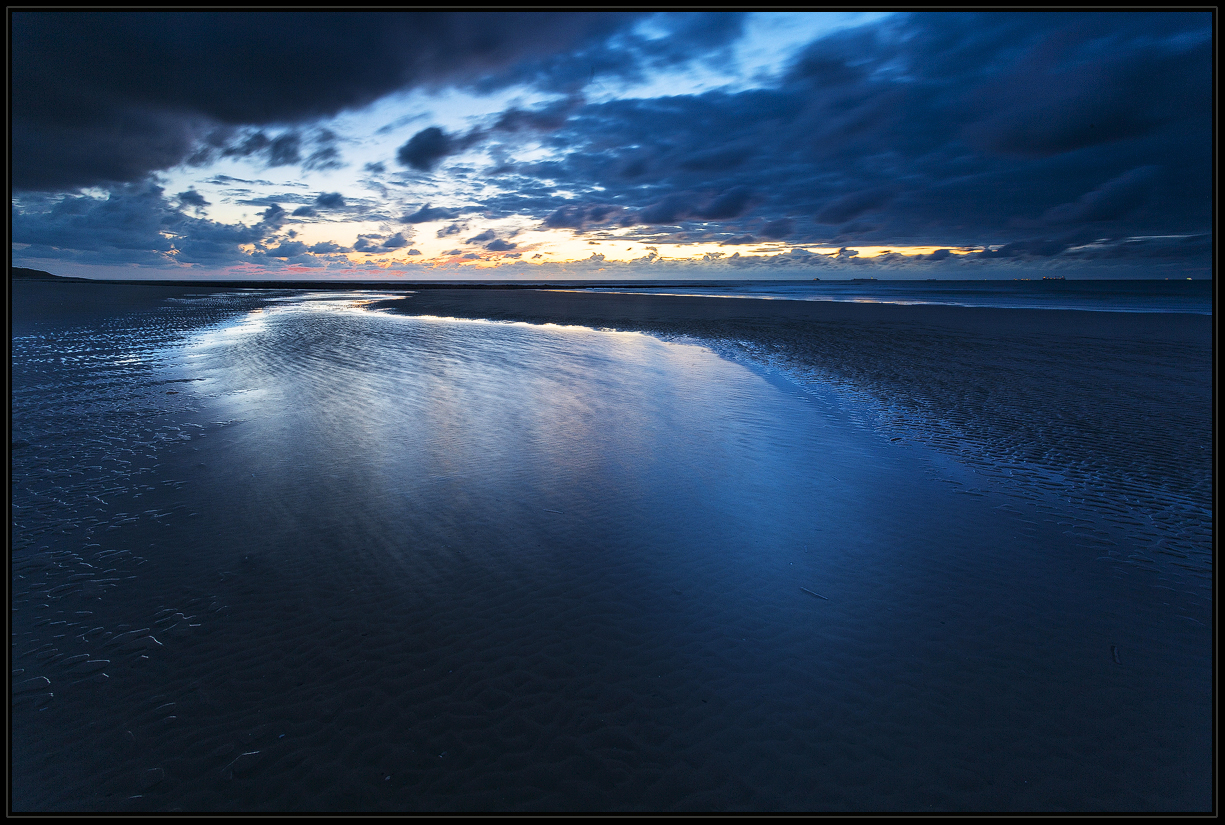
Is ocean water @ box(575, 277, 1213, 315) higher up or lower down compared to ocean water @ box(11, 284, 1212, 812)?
higher up

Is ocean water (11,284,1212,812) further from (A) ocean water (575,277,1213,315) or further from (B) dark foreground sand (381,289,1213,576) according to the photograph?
(A) ocean water (575,277,1213,315)

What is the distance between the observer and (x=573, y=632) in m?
4.34

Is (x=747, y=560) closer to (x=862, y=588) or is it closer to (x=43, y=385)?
(x=862, y=588)

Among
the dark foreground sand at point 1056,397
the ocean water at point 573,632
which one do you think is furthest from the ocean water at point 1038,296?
the ocean water at point 573,632

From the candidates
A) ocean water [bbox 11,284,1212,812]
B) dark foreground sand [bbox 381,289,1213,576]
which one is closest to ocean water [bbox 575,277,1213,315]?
dark foreground sand [bbox 381,289,1213,576]

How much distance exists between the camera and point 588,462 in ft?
27.0

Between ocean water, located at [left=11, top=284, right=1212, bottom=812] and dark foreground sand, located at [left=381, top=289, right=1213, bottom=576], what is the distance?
3.08 feet

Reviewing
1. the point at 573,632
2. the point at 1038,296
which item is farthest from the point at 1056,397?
the point at 1038,296

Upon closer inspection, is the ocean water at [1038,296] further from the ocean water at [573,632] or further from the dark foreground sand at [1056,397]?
the ocean water at [573,632]

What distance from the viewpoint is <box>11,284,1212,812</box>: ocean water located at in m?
3.12

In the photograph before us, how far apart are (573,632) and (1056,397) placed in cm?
1372

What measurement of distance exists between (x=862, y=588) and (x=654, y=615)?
2.23 metres

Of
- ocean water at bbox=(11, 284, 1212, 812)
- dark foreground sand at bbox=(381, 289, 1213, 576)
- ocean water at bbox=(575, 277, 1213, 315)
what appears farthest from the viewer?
ocean water at bbox=(575, 277, 1213, 315)

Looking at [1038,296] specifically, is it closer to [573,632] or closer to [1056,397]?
[1056,397]
